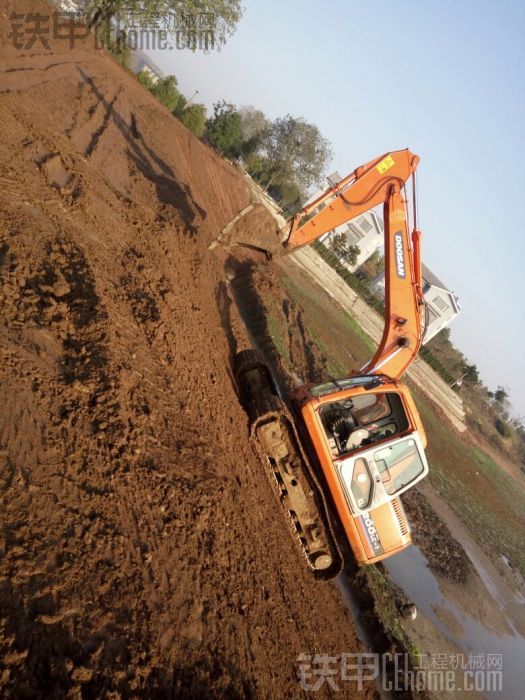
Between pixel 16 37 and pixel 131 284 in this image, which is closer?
pixel 131 284

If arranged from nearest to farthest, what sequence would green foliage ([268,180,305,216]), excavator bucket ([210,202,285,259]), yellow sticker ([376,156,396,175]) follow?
yellow sticker ([376,156,396,175]), excavator bucket ([210,202,285,259]), green foliage ([268,180,305,216])

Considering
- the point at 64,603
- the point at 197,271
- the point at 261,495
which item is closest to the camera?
the point at 64,603

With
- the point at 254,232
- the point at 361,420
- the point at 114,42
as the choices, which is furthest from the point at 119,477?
the point at 114,42

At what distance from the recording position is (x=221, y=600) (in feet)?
16.6

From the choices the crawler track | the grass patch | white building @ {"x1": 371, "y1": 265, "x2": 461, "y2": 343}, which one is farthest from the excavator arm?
white building @ {"x1": 371, "y1": 265, "x2": 461, "y2": 343}

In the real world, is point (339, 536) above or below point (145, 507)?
below

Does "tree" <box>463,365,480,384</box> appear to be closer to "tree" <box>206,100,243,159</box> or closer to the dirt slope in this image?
"tree" <box>206,100,243,159</box>

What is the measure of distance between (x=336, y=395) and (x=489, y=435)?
46425mm

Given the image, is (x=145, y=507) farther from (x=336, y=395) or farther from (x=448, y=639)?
(x=448, y=639)

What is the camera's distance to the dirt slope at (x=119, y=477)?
355 centimetres

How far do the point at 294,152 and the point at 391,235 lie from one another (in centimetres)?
3488

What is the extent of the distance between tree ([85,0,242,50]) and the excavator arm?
19.8 meters

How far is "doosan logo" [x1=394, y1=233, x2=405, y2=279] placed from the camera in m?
9.25

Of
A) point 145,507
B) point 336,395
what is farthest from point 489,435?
point 145,507
